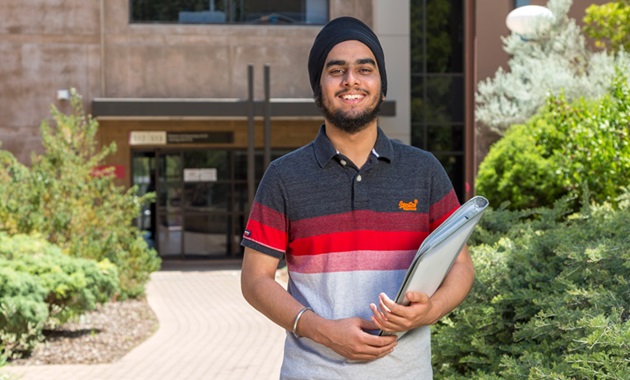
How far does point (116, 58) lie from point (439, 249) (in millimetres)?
22987

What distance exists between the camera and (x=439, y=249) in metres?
2.96

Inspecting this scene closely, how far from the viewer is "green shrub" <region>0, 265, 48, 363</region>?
9.95 meters

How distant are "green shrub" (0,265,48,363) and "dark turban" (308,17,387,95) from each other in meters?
7.15

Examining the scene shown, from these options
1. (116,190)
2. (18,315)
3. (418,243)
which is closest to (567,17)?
(116,190)

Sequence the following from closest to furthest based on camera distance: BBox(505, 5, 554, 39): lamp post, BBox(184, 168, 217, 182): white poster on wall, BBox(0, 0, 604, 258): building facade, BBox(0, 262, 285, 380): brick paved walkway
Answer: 1. BBox(0, 262, 285, 380): brick paved walkway
2. BBox(505, 5, 554, 39): lamp post
3. BBox(0, 0, 604, 258): building facade
4. BBox(184, 168, 217, 182): white poster on wall

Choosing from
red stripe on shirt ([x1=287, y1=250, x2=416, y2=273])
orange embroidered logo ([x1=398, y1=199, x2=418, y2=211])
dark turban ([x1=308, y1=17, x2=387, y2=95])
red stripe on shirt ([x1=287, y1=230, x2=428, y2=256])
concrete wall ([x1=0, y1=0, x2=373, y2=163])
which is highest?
concrete wall ([x1=0, y1=0, x2=373, y2=163])

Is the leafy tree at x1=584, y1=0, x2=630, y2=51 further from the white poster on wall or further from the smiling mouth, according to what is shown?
the smiling mouth

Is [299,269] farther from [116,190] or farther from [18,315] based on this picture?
[116,190]

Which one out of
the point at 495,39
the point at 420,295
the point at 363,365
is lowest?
the point at 363,365

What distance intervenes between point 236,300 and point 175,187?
9737 millimetres

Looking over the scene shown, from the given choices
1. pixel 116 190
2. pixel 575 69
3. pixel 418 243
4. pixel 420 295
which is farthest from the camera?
pixel 575 69

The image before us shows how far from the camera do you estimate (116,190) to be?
16.0m

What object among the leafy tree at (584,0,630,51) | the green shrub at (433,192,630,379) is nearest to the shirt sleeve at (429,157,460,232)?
the green shrub at (433,192,630,379)

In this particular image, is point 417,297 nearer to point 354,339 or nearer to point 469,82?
point 354,339
